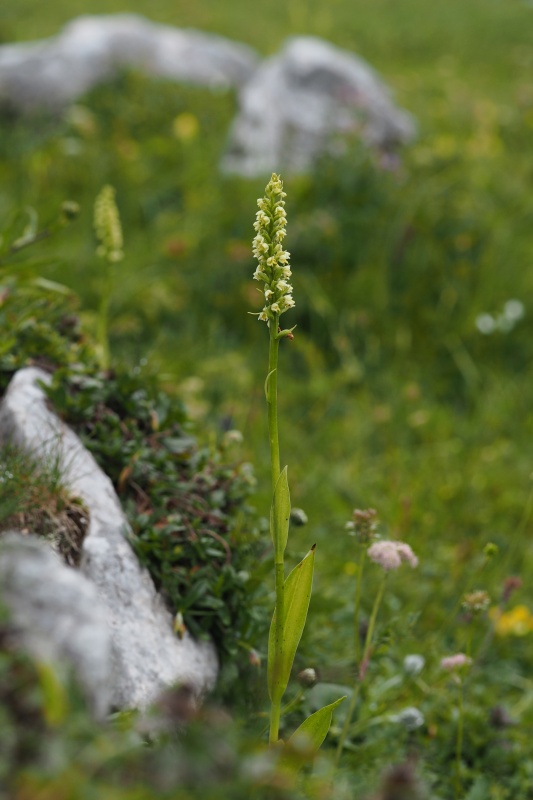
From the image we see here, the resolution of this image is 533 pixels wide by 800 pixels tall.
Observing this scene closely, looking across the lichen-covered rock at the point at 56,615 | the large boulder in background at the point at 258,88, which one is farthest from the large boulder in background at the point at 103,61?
the lichen-covered rock at the point at 56,615

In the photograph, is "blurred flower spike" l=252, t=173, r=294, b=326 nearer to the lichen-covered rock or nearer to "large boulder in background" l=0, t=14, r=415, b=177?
the lichen-covered rock

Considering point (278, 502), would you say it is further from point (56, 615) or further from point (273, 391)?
point (56, 615)

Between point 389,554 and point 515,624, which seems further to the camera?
point 515,624

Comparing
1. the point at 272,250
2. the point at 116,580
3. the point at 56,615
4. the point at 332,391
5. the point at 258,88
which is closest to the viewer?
the point at 56,615

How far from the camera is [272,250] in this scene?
1.74 m

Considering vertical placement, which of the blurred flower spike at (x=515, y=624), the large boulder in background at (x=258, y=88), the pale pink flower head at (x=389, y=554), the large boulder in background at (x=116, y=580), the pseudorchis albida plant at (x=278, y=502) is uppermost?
the pseudorchis albida plant at (x=278, y=502)

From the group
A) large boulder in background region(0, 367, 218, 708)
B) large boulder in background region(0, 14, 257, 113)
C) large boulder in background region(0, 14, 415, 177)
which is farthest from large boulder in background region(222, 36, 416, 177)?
large boulder in background region(0, 367, 218, 708)

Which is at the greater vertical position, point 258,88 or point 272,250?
point 272,250

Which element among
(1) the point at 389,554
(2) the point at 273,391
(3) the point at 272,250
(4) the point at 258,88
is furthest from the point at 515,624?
(4) the point at 258,88

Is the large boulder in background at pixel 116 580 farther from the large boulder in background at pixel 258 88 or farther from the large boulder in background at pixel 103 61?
the large boulder in background at pixel 103 61

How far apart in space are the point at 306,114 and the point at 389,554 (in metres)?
5.45

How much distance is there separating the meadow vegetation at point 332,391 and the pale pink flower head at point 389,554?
51mm

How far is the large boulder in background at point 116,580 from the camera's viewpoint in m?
2.00

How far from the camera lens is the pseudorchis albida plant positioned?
5.70ft
